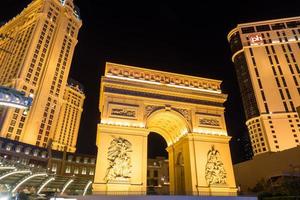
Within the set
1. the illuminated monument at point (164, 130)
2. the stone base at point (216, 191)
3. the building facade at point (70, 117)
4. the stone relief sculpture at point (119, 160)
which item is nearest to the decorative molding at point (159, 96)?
the illuminated monument at point (164, 130)

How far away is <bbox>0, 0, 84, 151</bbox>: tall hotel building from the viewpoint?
5894 cm

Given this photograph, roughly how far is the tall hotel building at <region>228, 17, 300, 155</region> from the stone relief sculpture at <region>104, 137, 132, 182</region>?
203 ft

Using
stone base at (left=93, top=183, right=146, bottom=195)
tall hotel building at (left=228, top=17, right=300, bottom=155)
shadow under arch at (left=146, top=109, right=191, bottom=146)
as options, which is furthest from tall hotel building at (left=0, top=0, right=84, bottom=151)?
tall hotel building at (left=228, top=17, right=300, bottom=155)

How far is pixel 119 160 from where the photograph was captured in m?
21.9

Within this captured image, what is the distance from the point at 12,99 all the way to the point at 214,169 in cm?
1976

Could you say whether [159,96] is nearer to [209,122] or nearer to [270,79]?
[209,122]

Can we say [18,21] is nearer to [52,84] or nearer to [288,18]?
[52,84]

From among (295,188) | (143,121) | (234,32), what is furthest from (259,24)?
(143,121)

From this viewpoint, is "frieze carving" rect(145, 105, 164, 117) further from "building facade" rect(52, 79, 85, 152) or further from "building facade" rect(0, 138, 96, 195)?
"building facade" rect(52, 79, 85, 152)

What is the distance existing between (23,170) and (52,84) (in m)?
44.2

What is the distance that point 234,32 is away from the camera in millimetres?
92875

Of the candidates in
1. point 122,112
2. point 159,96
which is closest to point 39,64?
point 122,112

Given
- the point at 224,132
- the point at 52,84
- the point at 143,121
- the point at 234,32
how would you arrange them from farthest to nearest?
the point at 234,32 → the point at 52,84 → the point at 224,132 → the point at 143,121

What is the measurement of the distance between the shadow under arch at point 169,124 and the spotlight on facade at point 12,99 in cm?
1285
